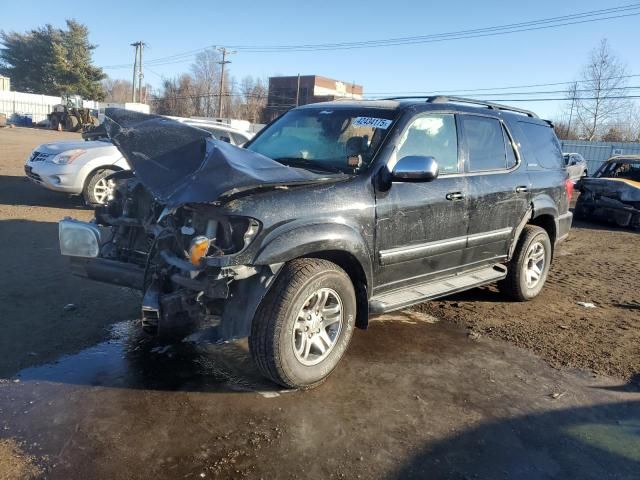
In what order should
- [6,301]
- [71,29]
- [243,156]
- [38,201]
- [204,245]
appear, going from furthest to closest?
[71,29] → [38,201] → [6,301] → [243,156] → [204,245]

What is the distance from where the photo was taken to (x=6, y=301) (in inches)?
184

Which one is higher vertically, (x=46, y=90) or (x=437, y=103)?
(x=46, y=90)

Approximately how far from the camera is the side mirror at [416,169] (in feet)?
12.2

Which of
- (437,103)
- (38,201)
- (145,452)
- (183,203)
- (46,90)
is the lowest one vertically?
(145,452)

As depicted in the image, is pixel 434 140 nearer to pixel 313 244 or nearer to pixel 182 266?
pixel 313 244

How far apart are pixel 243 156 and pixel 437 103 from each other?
1975 mm

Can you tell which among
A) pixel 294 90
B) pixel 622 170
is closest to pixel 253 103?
pixel 294 90

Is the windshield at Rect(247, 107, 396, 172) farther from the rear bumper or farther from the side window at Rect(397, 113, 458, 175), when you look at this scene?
the rear bumper

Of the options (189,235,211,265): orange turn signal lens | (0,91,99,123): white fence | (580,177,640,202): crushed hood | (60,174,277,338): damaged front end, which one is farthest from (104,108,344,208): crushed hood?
(0,91,99,123): white fence

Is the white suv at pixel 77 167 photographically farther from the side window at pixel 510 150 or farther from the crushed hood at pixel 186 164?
the side window at pixel 510 150

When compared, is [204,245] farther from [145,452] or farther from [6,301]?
[6,301]

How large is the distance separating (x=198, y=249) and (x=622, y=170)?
12.4 m

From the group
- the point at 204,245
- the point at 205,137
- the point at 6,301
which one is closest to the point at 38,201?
the point at 6,301

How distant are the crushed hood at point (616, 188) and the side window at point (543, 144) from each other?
6.50 metres
